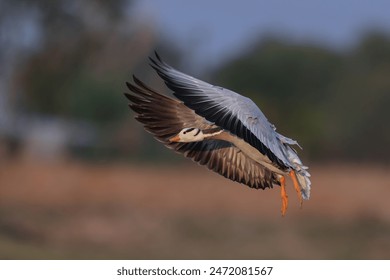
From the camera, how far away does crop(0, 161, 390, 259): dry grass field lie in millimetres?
17172

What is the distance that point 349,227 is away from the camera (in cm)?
1811

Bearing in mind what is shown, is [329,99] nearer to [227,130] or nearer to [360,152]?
[360,152]

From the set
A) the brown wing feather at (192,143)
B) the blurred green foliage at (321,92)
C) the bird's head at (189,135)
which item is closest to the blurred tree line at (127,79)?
the blurred green foliage at (321,92)

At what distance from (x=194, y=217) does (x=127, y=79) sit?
11.7 meters

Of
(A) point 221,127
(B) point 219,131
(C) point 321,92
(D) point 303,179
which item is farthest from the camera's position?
(C) point 321,92

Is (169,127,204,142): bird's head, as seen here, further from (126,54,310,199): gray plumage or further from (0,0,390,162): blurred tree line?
(0,0,390,162): blurred tree line

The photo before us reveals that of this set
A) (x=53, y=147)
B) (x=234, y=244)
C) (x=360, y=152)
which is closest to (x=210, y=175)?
(x=234, y=244)

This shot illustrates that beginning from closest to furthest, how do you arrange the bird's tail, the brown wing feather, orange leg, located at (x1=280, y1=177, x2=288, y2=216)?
orange leg, located at (x1=280, y1=177, x2=288, y2=216) < the bird's tail < the brown wing feather

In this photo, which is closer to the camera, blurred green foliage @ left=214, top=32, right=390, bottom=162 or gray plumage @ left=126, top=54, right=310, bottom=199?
gray plumage @ left=126, top=54, right=310, bottom=199

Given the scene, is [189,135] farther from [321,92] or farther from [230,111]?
[321,92]

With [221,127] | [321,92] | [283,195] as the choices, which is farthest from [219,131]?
[321,92]

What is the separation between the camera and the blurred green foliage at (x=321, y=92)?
86.6 feet

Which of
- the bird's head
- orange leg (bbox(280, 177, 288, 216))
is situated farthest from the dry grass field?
orange leg (bbox(280, 177, 288, 216))

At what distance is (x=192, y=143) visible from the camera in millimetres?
5707
